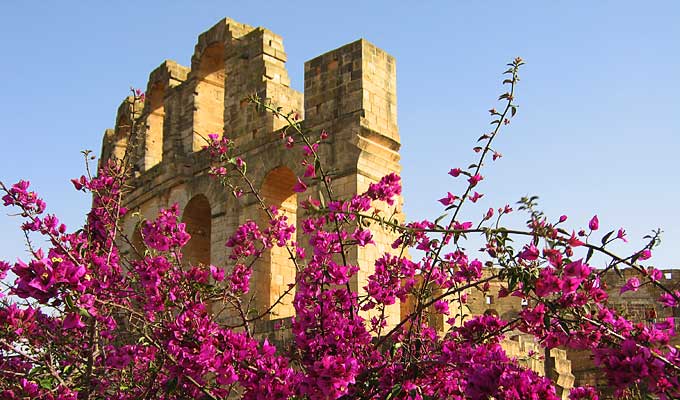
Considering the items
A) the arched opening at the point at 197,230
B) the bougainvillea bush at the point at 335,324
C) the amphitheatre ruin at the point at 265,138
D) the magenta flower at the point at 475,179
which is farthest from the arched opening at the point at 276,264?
the magenta flower at the point at 475,179

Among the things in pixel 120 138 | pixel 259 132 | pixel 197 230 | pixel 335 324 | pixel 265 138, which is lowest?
pixel 335 324

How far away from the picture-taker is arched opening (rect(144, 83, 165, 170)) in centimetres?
1667

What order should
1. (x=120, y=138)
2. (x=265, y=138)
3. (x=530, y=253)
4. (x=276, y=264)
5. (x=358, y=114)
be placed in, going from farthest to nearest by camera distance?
(x=120, y=138) → (x=265, y=138) → (x=276, y=264) → (x=358, y=114) → (x=530, y=253)

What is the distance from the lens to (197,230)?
1423cm

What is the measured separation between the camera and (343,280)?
4539mm

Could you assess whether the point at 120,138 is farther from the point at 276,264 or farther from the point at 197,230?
the point at 276,264

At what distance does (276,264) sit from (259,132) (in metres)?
2.22

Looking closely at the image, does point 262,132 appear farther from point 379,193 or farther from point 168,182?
point 379,193

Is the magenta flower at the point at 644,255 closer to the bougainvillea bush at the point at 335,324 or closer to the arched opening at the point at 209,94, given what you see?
the bougainvillea bush at the point at 335,324

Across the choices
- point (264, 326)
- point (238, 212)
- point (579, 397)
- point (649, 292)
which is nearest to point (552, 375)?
point (264, 326)

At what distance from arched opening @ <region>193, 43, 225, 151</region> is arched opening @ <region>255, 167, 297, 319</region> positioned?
2.79m

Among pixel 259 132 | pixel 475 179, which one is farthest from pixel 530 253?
pixel 259 132

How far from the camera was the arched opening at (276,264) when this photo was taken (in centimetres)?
1155

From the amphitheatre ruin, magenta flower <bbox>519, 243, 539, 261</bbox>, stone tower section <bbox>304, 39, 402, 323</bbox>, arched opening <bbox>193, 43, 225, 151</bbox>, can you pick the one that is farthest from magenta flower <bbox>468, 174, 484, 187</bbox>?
arched opening <bbox>193, 43, 225, 151</bbox>
